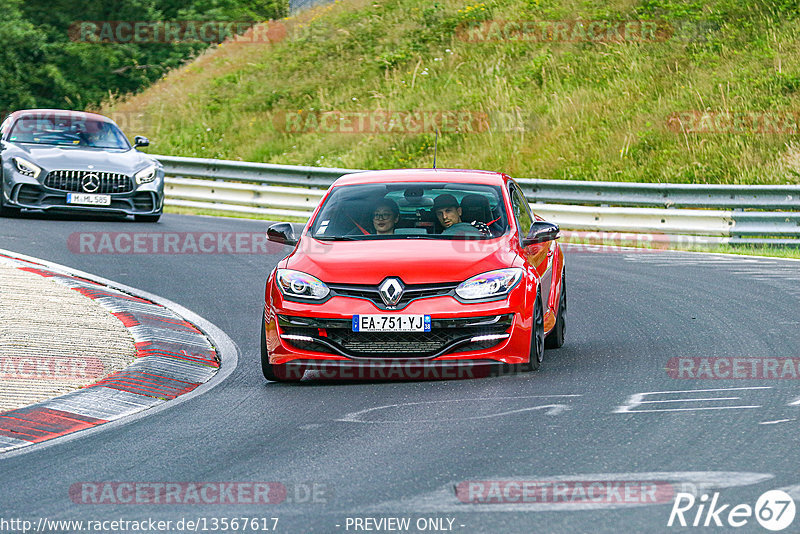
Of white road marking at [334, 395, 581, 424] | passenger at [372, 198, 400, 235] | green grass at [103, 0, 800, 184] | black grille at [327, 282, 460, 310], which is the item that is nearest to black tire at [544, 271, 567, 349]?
passenger at [372, 198, 400, 235]

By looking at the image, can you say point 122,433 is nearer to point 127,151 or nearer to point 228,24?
point 127,151

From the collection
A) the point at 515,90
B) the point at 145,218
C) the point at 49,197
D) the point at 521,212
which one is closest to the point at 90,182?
the point at 49,197

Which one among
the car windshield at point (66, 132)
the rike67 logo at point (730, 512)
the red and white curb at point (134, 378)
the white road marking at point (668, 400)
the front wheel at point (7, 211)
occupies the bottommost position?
the rike67 logo at point (730, 512)

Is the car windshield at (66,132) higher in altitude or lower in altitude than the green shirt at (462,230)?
higher

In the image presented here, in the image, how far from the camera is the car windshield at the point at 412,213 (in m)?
9.29

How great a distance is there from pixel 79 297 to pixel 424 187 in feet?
13.0

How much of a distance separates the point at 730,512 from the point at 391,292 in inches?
140

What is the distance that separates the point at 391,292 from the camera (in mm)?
8289

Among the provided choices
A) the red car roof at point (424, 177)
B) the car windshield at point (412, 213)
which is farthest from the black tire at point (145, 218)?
the car windshield at point (412, 213)

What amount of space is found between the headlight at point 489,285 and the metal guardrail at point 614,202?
10.3 meters

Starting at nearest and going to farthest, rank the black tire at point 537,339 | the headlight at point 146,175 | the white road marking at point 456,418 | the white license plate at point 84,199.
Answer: the white road marking at point 456,418 → the black tire at point 537,339 → the white license plate at point 84,199 → the headlight at point 146,175

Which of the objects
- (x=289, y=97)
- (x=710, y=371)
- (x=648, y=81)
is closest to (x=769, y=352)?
(x=710, y=371)

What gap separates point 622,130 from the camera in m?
25.5

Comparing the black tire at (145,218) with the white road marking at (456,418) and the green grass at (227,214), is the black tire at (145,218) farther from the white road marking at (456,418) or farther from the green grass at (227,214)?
the white road marking at (456,418)
